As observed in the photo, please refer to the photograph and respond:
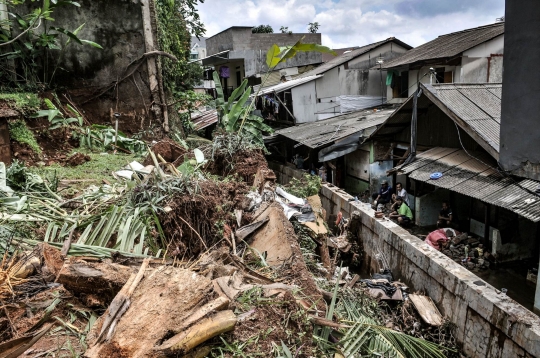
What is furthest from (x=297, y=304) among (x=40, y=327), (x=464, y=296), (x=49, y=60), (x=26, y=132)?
(x=49, y=60)

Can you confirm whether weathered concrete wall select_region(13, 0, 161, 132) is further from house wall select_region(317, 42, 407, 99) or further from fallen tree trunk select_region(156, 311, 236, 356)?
house wall select_region(317, 42, 407, 99)

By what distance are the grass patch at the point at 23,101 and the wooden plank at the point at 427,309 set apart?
9030mm

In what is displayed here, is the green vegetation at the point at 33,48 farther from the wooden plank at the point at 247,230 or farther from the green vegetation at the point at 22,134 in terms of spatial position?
the wooden plank at the point at 247,230

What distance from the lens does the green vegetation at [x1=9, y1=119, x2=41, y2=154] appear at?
7.52 m

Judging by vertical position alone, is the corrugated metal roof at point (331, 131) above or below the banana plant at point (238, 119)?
below

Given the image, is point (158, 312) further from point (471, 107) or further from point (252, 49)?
point (252, 49)

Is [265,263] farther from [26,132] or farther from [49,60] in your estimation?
[49,60]

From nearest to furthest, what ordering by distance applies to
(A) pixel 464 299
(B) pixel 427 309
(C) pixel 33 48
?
(A) pixel 464 299 → (B) pixel 427 309 → (C) pixel 33 48

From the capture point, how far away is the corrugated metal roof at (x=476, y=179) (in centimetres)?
586

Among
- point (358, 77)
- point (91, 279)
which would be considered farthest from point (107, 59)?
point (358, 77)

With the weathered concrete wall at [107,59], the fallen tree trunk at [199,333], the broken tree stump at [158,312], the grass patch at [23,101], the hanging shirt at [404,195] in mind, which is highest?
the weathered concrete wall at [107,59]

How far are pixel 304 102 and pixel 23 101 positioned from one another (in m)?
11.8

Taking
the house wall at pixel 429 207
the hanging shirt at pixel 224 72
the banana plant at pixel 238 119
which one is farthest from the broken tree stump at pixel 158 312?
the hanging shirt at pixel 224 72

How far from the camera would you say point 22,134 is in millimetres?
7676
